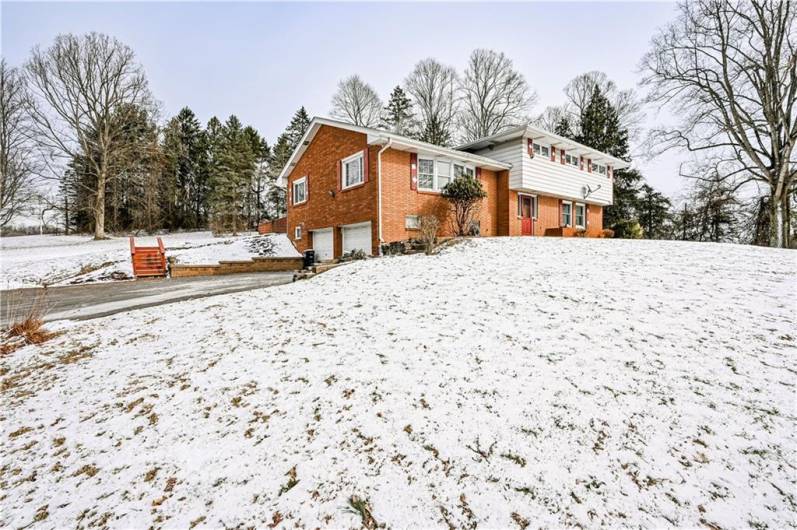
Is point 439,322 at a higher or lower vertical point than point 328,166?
lower

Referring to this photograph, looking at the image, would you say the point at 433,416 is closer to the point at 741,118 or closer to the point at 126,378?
the point at 126,378

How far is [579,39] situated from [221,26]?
1118 centimetres

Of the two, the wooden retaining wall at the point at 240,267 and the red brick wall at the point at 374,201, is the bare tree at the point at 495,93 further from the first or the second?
the wooden retaining wall at the point at 240,267

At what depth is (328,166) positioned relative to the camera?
13492 mm

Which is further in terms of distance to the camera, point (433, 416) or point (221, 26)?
point (221, 26)

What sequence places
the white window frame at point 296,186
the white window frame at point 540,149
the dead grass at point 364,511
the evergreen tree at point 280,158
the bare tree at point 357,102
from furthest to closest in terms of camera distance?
the evergreen tree at point 280,158 → the bare tree at point 357,102 → the white window frame at point 296,186 → the white window frame at point 540,149 → the dead grass at point 364,511

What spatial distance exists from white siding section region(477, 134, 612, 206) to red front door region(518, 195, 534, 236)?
573 millimetres

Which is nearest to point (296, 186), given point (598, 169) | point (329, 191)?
point (329, 191)

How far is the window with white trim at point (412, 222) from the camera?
37.2 ft

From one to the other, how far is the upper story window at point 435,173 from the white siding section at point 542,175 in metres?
2.80

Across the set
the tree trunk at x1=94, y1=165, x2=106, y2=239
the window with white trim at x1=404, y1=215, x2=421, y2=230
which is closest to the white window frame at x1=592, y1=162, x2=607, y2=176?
the window with white trim at x1=404, y1=215, x2=421, y2=230

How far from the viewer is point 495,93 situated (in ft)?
87.0

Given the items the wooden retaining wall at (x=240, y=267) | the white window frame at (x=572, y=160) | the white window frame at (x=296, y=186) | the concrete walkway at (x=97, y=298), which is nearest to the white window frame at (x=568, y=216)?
the white window frame at (x=572, y=160)

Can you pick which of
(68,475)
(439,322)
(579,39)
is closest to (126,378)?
(68,475)
